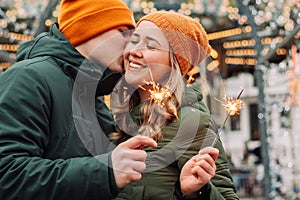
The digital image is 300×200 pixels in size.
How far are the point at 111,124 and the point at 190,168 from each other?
0.44 metres

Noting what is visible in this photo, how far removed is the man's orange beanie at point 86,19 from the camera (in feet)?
5.83

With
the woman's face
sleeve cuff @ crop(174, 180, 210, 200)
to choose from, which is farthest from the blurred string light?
sleeve cuff @ crop(174, 180, 210, 200)

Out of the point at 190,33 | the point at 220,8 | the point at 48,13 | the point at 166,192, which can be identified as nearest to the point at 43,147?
the point at 166,192

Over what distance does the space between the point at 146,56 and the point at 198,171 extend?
0.47 metres

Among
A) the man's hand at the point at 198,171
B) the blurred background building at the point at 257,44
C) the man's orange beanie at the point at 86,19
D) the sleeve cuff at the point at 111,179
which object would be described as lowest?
the blurred background building at the point at 257,44

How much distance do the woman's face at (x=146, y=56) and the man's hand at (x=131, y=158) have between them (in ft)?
1.54

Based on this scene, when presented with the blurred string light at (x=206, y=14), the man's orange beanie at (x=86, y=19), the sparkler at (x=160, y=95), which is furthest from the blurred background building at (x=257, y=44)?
the sparkler at (x=160, y=95)

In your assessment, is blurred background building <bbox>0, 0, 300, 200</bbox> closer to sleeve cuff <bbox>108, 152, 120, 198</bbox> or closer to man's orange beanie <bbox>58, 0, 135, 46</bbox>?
man's orange beanie <bbox>58, 0, 135, 46</bbox>

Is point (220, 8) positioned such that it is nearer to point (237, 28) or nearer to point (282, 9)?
point (237, 28)

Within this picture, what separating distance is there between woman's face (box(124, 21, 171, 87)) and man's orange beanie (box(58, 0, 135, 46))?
0.10 meters

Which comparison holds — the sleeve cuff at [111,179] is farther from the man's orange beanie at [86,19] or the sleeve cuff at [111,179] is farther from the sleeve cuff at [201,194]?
the man's orange beanie at [86,19]

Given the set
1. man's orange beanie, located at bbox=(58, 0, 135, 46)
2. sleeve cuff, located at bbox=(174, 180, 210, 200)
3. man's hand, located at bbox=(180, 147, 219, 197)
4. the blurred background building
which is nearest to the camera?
man's hand, located at bbox=(180, 147, 219, 197)

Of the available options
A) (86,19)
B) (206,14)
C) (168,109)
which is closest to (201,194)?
(168,109)

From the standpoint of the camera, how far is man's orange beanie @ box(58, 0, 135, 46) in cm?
178
